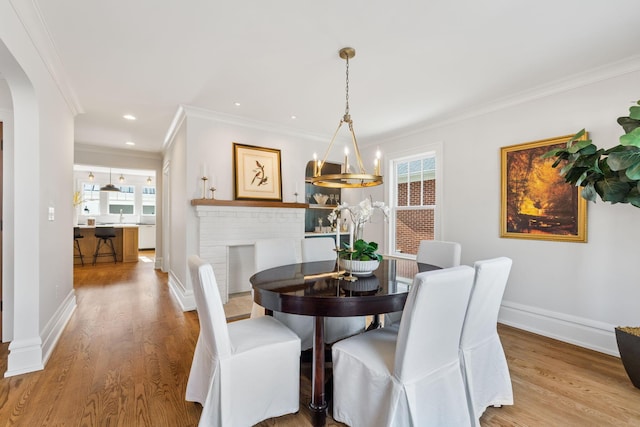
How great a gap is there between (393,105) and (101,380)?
383cm

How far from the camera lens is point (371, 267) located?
2.24 metres

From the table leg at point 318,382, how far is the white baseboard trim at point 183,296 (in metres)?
2.33

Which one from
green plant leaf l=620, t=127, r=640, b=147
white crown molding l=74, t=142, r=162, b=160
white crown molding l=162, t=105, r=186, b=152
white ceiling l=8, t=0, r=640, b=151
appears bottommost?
green plant leaf l=620, t=127, r=640, b=147

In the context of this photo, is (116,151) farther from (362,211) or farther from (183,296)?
(362,211)

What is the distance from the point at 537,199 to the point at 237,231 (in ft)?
11.7

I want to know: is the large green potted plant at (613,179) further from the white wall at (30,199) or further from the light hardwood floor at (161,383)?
the white wall at (30,199)

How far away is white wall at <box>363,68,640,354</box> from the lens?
2652 mm

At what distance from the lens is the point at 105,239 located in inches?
281

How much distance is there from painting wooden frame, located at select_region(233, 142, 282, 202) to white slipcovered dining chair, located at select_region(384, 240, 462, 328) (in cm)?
225

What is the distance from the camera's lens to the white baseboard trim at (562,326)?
2.70 m

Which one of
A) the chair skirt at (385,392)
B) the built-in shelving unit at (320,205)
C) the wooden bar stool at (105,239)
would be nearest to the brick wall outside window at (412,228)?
the built-in shelving unit at (320,205)

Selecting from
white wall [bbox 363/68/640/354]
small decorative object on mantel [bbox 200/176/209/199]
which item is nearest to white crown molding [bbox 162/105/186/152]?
small decorative object on mantel [bbox 200/176/209/199]

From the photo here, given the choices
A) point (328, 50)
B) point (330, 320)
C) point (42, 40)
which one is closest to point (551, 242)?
point (330, 320)

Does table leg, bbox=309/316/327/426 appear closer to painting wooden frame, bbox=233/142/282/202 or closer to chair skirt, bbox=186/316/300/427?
chair skirt, bbox=186/316/300/427
